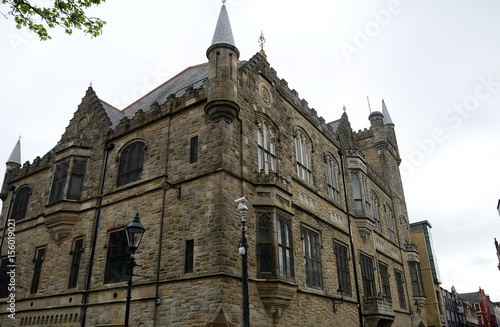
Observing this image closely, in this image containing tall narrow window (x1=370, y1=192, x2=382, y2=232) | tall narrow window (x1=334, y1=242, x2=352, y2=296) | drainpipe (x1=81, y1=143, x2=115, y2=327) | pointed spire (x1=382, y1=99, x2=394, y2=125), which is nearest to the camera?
drainpipe (x1=81, y1=143, x2=115, y2=327)

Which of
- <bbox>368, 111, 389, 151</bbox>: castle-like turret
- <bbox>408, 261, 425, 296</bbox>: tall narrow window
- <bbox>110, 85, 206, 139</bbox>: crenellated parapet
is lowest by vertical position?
→ <bbox>408, 261, 425, 296</bbox>: tall narrow window

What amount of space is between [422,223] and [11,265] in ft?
145

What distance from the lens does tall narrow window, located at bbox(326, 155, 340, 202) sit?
23156mm

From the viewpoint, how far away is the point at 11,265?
20.5m

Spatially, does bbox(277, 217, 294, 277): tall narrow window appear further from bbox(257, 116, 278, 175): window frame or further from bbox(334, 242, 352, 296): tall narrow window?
bbox(334, 242, 352, 296): tall narrow window

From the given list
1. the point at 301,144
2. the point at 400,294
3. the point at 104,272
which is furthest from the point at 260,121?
the point at 400,294

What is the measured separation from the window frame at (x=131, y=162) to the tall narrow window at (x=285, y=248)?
662 centimetres

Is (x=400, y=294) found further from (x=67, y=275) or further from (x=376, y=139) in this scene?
(x=67, y=275)

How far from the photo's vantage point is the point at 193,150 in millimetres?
15641

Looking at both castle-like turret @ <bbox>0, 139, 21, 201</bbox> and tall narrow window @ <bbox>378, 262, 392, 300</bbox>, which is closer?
castle-like turret @ <bbox>0, 139, 21, 201</bbox>

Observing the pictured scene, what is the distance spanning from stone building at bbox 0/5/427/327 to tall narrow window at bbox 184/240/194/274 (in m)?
0.04

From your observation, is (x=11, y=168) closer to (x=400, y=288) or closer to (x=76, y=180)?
(x=76, y=180)

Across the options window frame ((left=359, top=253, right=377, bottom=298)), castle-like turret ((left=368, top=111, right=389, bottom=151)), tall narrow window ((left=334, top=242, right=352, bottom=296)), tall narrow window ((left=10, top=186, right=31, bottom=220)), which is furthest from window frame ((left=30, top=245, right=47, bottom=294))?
castle-like turret ((left=368, top=111, right=389, bottom=151))

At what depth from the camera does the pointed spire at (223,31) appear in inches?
649
